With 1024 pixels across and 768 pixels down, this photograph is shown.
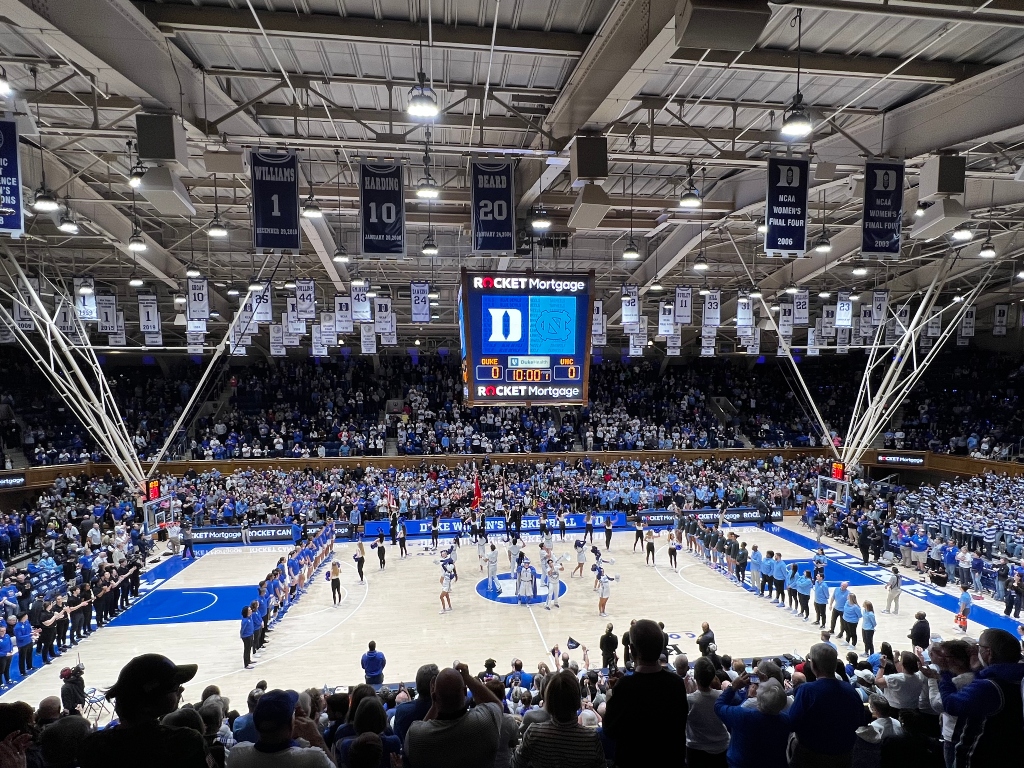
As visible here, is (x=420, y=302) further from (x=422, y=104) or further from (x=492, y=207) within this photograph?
(x=422, y=104)

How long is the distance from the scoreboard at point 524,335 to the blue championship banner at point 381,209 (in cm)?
184

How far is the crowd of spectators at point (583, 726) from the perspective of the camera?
2.87 m

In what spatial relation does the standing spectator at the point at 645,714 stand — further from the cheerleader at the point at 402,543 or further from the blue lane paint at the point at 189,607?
the cheerleader at the point at 402,543

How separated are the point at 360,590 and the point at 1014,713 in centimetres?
1720

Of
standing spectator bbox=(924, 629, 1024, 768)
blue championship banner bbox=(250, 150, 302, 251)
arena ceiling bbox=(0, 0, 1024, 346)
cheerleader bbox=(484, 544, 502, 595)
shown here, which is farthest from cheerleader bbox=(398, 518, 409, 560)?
standing spectator bbox=(924, 629, 1024, 768)

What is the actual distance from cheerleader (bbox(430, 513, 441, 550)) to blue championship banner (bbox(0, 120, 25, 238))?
17.0 meters

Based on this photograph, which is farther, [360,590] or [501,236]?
[360,590]

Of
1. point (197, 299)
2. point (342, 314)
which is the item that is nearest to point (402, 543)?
point (342, 314)

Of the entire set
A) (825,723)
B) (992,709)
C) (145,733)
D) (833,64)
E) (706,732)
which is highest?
(833,64)

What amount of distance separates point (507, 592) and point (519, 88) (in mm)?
13318

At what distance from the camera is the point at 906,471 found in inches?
1484

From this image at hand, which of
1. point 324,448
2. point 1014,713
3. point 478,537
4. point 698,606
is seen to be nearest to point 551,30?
point 1014,713

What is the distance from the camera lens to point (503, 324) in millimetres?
10898

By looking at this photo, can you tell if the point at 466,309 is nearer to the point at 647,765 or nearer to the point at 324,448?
the point at 647,765
